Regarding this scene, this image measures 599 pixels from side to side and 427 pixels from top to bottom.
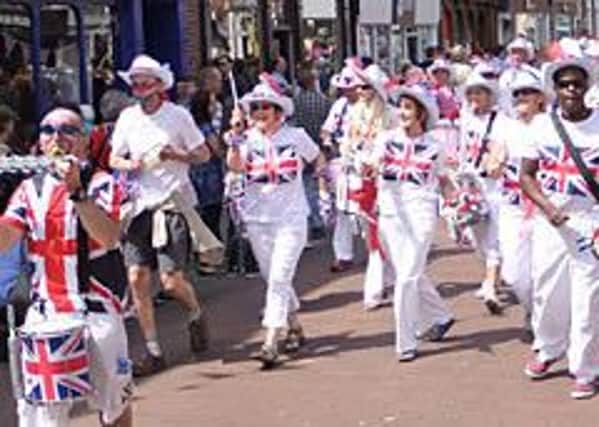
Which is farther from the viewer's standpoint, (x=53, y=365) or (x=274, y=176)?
(x=274, y=176)

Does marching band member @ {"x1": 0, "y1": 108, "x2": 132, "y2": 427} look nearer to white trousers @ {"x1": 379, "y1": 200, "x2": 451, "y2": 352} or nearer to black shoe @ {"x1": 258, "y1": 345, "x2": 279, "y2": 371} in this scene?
black shoe @ {"x1": 258, "y1": 345, "x2": 279, "y2": 371}

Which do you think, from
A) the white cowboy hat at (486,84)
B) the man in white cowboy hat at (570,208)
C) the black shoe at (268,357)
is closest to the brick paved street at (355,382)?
the black shoe at (268,357)

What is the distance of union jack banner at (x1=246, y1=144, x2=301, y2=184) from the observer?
9.58m

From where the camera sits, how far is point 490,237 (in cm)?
1091

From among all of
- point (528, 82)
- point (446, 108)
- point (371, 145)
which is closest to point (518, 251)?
point (528, 82)

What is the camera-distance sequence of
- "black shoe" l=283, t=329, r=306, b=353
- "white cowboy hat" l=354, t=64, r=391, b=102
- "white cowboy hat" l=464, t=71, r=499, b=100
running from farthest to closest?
1. "white cowboy hat" l=354, t=64, r=391, b=102
2. "white cowboy hat" l=464, t=71, r=499, b=100
3. "black shoe" l=283, t=329, r=306, b=353

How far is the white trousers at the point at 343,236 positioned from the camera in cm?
1339

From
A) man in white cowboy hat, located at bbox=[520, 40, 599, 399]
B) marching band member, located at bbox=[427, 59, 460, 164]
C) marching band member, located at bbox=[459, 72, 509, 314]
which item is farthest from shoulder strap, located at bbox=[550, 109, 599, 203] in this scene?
marching band member, located at bbox=[459, 72, 509, 314]

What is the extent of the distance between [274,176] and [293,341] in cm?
109

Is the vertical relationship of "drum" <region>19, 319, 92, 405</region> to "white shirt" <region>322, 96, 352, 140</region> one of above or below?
below

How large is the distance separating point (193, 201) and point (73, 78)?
619cm

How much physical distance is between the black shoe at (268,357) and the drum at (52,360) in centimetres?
Answer: 339

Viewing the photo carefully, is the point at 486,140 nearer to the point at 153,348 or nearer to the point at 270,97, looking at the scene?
the point at 270,97

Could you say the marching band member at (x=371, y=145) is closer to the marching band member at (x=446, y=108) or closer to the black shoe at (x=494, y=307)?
the marching band member at (x=446, y=108)
